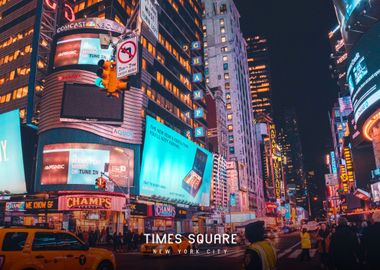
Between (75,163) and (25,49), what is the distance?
26276mm

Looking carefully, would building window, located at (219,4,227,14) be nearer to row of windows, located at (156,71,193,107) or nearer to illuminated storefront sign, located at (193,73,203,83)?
illuminated storefront sign, located at (193,73,203,83)

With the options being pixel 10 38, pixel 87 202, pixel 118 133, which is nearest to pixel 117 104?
pixel 118 133

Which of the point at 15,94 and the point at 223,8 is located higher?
the point at 223,8

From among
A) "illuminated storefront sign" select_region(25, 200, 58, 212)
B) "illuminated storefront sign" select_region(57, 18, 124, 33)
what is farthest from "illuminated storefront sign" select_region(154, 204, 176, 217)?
"illuminated storefront sign" select_region(57, 18, 124, 33)

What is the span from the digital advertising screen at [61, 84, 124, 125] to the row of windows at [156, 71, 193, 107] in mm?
17145

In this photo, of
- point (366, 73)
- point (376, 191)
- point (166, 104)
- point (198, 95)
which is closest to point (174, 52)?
point (198, 95)

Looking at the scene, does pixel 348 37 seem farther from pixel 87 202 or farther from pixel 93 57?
pixel 87 202

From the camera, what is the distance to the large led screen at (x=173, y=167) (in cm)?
4856

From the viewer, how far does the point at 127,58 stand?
611 inches

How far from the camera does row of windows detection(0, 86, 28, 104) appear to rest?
5183cm

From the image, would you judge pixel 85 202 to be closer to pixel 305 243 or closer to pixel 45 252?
pixel 305 243

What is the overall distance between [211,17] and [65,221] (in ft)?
363

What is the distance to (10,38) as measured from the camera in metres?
60.2

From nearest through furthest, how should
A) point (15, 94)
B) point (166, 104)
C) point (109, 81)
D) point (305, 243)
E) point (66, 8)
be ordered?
point (109, 81), point (305, 243), point (66, 8), point (15, 94), point (166, 104)
